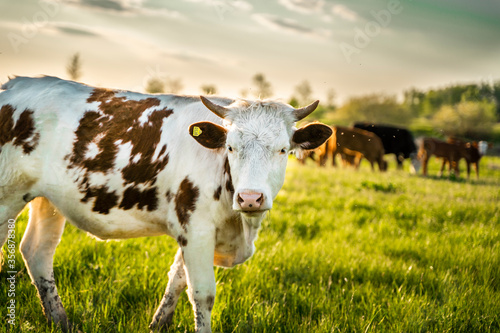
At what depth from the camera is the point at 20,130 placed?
287cm

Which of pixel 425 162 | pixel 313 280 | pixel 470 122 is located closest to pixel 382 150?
pixel 425 162

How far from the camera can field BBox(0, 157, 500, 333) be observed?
3082mm

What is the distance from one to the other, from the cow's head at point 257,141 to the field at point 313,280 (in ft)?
4.00

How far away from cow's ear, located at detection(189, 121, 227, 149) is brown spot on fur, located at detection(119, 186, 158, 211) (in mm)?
544

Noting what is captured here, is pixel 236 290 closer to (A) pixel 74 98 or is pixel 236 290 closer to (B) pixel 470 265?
(A) pixel 74 98

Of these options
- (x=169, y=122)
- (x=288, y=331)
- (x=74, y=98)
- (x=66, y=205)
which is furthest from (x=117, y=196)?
(x=288, y=331)

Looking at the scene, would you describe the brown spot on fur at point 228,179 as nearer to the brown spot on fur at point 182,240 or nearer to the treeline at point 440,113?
the brown spot on fur at point 182,240

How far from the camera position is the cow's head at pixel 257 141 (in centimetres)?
238

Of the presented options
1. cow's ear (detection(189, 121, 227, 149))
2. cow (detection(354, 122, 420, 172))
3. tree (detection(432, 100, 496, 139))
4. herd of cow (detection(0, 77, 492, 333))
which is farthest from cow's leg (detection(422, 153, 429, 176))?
tree (detection(432, 100, 496, 139))

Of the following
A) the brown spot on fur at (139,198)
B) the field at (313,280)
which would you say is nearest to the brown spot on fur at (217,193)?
the brown spot on fur at (139,198)

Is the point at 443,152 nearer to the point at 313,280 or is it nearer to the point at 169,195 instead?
the point at 313,280

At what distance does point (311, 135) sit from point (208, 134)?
0.80 meters

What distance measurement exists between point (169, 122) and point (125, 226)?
2.89 ft

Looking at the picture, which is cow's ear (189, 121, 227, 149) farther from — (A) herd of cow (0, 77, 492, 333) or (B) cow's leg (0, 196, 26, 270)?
(B) cow's leg (0, 196, 26, 270)
